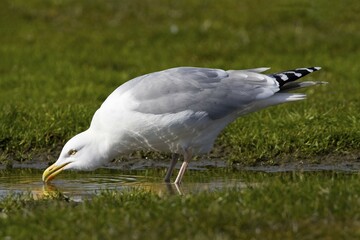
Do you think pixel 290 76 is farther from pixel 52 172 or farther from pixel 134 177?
pixel 52 172

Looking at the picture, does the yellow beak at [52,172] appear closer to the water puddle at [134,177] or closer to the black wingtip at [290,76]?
the water puddle at [134,177]

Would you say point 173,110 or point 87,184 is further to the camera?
point 87,184

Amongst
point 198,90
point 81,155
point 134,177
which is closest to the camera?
point 198,90

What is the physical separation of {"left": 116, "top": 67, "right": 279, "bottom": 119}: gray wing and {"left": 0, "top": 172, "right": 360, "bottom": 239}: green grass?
1.54 meters

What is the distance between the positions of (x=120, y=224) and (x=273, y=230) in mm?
895

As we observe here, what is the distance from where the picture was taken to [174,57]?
46.2 ft

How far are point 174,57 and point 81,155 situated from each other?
6.29 m

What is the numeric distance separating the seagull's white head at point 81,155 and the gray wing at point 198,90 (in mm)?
502

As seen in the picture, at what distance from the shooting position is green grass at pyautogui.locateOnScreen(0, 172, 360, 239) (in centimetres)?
527

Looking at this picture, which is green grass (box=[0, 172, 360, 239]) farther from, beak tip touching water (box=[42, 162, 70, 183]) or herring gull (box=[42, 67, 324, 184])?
beak tip touching water (box=[42, 162, 70, 183])

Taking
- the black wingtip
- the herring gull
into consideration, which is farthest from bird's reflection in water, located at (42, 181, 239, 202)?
the black wingtip

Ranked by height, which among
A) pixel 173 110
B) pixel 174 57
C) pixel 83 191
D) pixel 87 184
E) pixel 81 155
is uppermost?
pixel 173 110

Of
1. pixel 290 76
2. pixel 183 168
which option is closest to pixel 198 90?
pixel 183 168

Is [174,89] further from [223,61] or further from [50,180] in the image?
[223,61]
